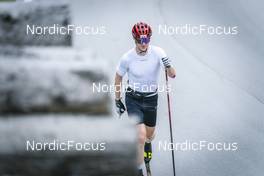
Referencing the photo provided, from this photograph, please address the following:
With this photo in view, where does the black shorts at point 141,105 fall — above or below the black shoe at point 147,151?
above

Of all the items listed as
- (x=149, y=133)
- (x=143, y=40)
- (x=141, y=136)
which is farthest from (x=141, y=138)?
(x=143, y=40)

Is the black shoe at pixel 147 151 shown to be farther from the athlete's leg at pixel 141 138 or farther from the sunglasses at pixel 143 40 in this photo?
the sunglasses at pixel 143 40

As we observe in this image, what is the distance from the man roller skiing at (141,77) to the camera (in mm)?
4359

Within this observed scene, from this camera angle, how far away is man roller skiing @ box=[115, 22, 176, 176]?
4.36 meters

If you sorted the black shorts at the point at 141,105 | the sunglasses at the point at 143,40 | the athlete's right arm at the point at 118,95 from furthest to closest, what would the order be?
1. the black shorts at the point at 141,105
2. the athlete's right arm at the point at 118,95
3. the sunglasses at the point at 143,40

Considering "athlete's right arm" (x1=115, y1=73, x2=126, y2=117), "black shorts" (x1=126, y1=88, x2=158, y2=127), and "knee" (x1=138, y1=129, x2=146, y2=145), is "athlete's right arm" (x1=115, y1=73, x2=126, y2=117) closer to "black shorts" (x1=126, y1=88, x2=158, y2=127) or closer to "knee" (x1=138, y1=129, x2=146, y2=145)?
"black shorts" (x1=126, y1=88, x2=158, y2=127)

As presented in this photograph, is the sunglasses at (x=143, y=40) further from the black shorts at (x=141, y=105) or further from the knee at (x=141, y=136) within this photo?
the knee at (x=141, y=136)

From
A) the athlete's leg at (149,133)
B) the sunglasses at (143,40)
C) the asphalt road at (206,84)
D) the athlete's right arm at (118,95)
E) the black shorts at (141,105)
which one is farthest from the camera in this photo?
the asphalt road at (206,84)

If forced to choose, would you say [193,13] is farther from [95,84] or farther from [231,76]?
[95,84]

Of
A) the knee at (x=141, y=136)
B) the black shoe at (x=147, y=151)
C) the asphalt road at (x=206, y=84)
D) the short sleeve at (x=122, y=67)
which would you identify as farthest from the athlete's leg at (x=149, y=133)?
the short sleeve at (x=122, y=67)

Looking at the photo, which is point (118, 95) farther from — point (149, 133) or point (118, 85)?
point (149, 133)

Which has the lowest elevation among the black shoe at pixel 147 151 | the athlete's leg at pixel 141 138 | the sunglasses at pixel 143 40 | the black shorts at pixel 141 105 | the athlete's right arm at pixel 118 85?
the black shoe at pixel 147 151

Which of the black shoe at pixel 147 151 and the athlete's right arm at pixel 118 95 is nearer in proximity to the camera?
the athlete's right arm at pixel 118 95

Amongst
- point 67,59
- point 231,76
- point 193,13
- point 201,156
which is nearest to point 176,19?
point 193,13
